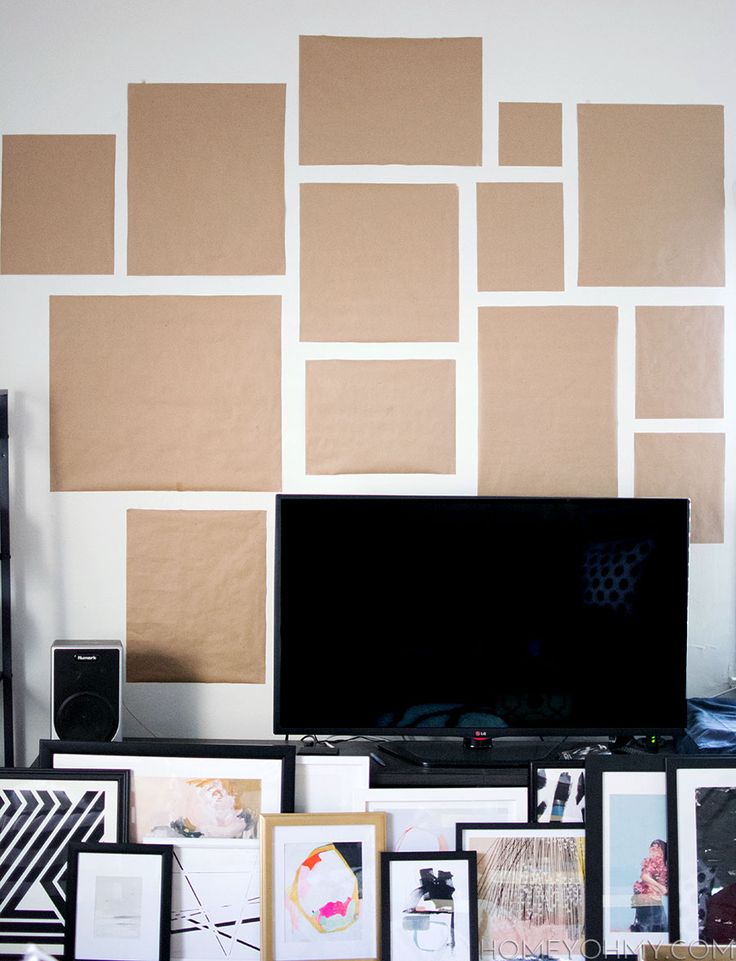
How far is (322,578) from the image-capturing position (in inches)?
79.5

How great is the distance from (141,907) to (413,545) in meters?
0.93

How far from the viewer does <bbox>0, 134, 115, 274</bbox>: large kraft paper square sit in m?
2.27

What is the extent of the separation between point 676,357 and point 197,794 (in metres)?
1.54

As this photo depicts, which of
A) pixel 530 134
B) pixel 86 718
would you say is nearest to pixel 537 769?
pixel 86 718

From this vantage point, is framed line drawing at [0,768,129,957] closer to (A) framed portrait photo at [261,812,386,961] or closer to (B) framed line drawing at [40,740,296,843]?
(B) framed line drawing at [40,740,296,843]

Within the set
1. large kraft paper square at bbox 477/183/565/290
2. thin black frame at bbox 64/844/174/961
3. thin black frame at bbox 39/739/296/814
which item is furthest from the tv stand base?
large kraft paper square at bbox 477/183/565/290

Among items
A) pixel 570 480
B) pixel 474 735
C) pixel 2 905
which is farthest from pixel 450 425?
pixel 2 905

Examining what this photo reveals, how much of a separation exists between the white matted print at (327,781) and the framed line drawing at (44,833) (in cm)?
37

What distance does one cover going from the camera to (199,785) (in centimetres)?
191

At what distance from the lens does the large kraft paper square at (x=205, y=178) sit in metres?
2.26

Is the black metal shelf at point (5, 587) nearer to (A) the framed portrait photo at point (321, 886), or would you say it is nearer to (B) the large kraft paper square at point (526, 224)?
(A) the framed portrait photo at point (321, 886)

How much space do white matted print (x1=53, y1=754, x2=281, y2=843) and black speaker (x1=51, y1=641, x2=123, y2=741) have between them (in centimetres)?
15

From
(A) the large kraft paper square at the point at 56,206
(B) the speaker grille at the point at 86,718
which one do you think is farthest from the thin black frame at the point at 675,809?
(A) the large kraft paper square at the point at 56,206

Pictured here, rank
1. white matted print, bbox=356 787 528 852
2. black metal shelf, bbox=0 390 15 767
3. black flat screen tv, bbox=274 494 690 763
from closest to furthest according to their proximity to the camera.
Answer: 1. white matted print, bbox=356 787 528 852
2. black flat screen tv, bbox=274 494 690 763
3. black metal shelf, bbox=0 390 15 767
